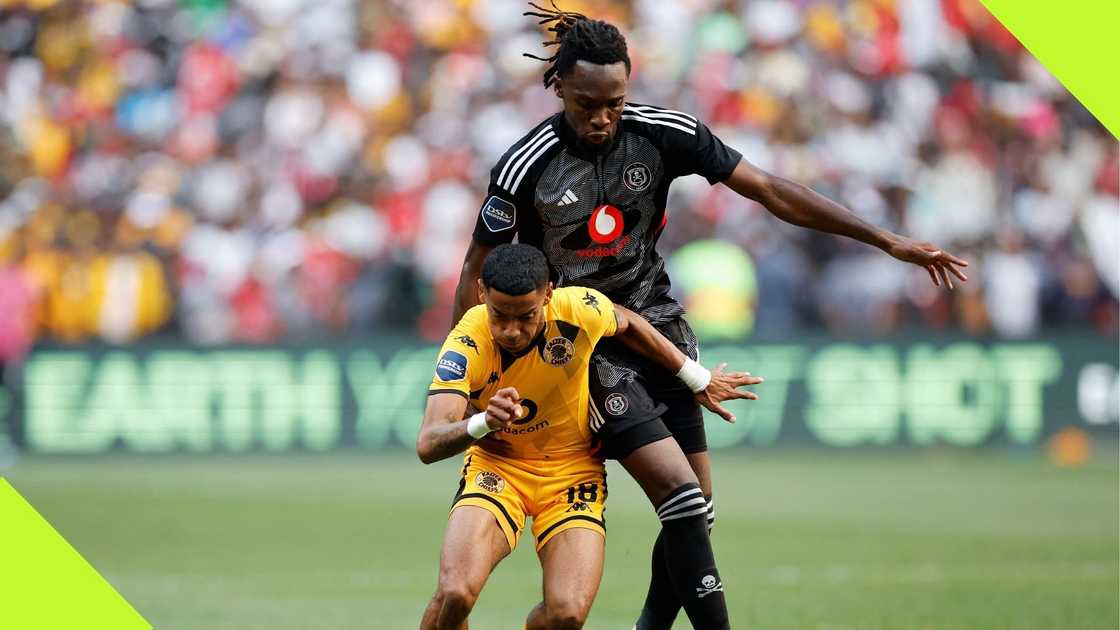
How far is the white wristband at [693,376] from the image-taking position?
6.80 m

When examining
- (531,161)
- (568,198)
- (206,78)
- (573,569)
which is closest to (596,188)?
(568,198)

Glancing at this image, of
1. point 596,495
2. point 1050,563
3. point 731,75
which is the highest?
point 731,75

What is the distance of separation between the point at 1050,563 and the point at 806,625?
2.91 metres

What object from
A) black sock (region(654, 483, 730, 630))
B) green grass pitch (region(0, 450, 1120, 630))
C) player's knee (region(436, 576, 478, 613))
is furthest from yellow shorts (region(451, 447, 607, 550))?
green grass pitch (region(0, 450, 1120, 630))

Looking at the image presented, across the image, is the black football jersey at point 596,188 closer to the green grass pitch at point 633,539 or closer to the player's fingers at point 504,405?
the player's fingers at point 504,405

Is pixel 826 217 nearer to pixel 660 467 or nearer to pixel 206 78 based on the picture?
pixel 660 467

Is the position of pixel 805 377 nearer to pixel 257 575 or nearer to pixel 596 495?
pixel 257 575

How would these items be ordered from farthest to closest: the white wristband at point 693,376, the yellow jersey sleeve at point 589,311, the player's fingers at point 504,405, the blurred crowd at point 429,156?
the blurred crowd at point 429,156 < the white wristband at point 693,376 < the yellow jersey sleeve at point 589,311 < the player's fingers at point 504,405

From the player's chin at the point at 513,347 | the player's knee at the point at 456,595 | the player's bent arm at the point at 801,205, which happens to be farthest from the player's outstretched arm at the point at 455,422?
the player's bent arm at the point at 801,205

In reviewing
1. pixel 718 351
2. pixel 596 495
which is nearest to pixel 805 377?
pixel 718 351

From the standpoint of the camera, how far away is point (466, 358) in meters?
6.25

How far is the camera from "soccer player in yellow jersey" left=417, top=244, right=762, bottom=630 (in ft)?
19.9

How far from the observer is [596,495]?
6.70 metres

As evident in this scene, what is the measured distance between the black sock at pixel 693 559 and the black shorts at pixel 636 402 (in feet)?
0.97
